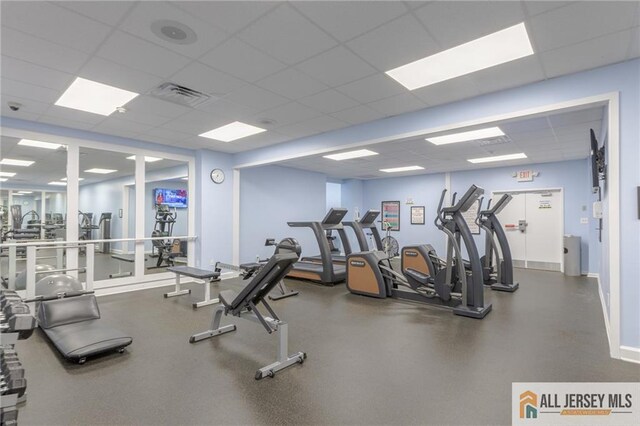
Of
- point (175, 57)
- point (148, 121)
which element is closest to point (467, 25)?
point (175, 57)

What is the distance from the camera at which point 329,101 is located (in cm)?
392

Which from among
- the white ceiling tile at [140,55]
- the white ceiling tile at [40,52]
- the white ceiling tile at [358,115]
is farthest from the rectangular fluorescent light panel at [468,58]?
the white ceiling tile at [40,52]

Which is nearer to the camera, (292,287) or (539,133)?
(539,133)

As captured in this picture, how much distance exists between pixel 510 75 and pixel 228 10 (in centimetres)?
270

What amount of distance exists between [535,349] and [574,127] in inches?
134

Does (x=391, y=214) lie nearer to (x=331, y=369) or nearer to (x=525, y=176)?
(x=525, y=176)

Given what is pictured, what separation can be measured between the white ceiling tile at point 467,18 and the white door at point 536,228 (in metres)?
6.57

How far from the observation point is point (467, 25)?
241 centimetres

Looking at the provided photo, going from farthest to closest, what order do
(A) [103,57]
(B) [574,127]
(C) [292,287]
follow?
(C) [292,287] → (B) [574,127] → (A) [103,57]

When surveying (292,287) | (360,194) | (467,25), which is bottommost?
(292,287)

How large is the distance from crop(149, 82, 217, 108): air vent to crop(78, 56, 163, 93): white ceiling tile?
0.31 feet

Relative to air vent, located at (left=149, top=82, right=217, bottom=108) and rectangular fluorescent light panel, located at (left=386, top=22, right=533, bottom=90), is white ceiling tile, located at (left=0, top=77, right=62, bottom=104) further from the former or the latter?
rectangular fluorescent light panel, located at (left=386, top=22, right=533, bottom=90)

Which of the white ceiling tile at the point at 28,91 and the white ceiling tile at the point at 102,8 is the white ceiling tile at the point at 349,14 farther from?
the white ceiling tile at the point at 28,91

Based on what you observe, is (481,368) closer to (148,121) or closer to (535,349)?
(535,349)
